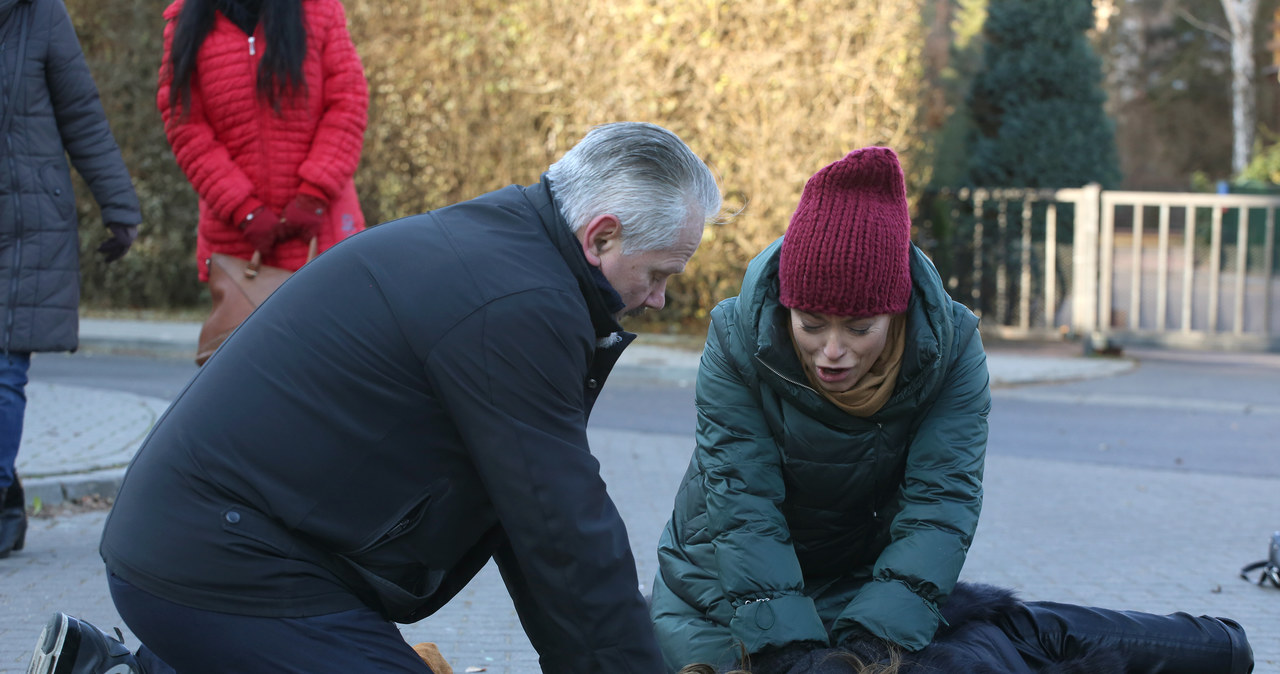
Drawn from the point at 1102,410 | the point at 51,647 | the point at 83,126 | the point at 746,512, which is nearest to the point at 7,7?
the point at 83,126

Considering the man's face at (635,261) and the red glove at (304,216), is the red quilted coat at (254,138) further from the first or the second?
the man's face at (635,261)

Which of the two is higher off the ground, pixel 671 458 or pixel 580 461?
pixel 580 461

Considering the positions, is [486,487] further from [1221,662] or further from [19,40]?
[19,40]

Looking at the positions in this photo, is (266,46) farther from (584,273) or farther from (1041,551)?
(1041,551)

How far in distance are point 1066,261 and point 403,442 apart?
13.5m

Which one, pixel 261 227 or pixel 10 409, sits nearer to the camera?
pixel 10 409

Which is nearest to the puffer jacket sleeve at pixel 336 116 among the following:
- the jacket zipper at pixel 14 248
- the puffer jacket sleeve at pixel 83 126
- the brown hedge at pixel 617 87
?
the puffer jacket sleeve at pixel 83 126

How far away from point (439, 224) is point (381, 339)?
243 millimetres

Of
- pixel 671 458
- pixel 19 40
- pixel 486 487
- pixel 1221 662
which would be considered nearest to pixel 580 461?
pixel 486 487

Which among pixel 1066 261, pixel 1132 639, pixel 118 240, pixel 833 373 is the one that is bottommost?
pixel 1066 261

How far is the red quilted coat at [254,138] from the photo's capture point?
187 inches

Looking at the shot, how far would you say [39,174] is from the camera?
445 centimetres

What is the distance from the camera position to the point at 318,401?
2211 millimetres

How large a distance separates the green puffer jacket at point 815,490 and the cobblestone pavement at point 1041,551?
969 millimetres
